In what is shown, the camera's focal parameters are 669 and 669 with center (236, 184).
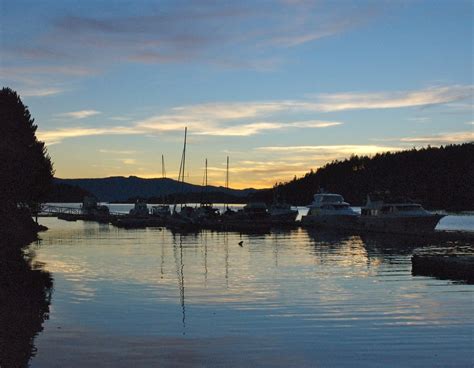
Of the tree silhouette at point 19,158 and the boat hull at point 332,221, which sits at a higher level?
the tree silhouette at point 19,158

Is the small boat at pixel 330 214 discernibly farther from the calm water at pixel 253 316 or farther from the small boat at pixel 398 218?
the calm water at pixel 253 316

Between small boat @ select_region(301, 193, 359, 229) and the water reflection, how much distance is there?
181ft

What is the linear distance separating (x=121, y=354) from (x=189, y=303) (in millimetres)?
8222

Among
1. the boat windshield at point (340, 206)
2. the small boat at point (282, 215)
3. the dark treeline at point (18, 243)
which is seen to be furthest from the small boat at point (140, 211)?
the dark treeline at point (18, 243)

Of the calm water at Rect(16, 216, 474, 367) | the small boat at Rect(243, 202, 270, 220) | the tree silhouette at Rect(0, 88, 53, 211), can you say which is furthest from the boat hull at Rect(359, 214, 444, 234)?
the tree silhouette at Rect(0, 88, 53, 211)

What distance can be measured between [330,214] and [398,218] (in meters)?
20.9

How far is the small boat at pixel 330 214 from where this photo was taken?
88.9 meters

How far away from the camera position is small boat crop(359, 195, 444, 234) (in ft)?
227

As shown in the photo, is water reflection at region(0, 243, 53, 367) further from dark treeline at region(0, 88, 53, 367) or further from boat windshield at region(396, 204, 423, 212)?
boat windshield at region(396, 204, 423, 212)

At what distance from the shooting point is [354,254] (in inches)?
1836

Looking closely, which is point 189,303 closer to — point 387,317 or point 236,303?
point 236,303

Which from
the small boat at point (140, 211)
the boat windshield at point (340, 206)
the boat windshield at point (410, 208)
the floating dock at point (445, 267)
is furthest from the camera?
the small boat at point (140, 211)

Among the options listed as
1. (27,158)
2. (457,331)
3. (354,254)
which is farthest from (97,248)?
(457,331)

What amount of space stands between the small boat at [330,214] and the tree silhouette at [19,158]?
3676 cm
